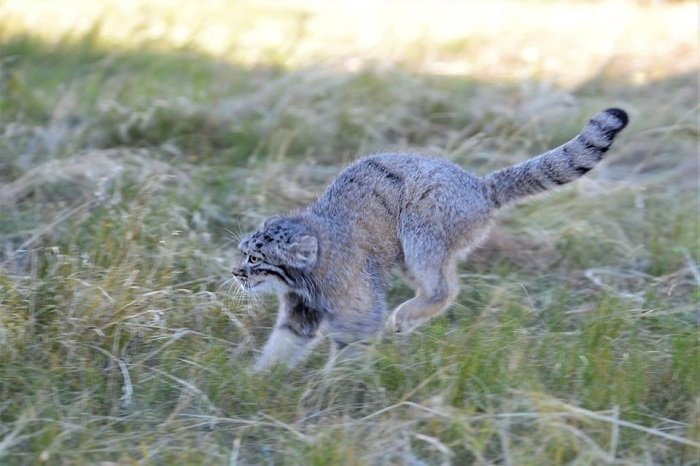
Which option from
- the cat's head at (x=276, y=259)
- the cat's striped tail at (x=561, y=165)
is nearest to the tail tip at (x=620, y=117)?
the cat's striped tail at (x=561, y=165)

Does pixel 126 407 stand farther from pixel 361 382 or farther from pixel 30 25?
pixel 30 25

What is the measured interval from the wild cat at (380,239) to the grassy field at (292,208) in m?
0.22

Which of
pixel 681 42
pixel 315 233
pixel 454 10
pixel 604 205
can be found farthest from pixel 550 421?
pixel 454 10

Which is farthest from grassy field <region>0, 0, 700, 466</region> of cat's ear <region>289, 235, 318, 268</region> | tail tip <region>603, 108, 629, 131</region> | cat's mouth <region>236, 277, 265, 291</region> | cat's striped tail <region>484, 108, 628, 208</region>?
tail tip <region>603, 108, 629, 131</region>

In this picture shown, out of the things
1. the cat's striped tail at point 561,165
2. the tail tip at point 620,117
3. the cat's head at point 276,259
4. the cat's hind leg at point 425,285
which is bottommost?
the cat's hind leg at point 425,285

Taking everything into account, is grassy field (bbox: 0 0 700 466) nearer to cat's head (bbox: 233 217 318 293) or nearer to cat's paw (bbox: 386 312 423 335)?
cat's paw (bbox: 386 312 423 335)

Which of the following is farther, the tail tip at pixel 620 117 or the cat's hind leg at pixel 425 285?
the cat's hind leg at pixel 425 285

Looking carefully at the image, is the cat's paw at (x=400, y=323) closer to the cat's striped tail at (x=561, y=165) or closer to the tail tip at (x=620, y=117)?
the cat's striped tail at (x=561, y=165)

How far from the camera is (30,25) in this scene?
9.65 metres

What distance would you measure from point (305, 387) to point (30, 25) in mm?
6144

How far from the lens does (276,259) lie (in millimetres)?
5344

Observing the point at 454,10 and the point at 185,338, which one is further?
the point at 454,10

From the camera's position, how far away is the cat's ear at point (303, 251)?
209 inches

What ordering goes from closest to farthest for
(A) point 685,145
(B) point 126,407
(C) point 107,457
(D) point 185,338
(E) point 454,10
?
1. (C) point 107,457
2. (B) point 126,407
3. (D) point 185,338
4. (A) point 685,145
5. (E) point 454,10
